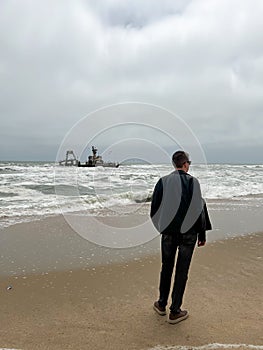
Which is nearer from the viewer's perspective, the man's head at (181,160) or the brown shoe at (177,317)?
the brown shoe at (177,317)

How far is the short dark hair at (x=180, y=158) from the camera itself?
11.5 ft

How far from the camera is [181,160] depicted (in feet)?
11.5

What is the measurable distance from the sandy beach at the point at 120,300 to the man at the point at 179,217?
1.16 ft

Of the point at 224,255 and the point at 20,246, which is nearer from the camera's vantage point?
the point at 224,255

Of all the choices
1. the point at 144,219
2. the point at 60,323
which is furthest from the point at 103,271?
the point at 144,219

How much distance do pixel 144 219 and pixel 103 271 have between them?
5.05 meters

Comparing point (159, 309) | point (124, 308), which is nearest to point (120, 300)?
point (124, 308)

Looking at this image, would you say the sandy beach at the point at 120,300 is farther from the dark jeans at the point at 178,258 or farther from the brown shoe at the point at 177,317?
the dark jeans at the point at 178,258

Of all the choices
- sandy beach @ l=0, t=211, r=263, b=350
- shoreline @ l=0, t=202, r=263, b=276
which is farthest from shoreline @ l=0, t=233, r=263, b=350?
shoreline @ l=0, t=202, r=263, b=276

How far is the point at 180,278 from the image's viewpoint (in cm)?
347

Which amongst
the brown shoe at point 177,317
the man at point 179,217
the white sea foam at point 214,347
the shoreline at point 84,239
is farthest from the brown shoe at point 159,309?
the shoreline at point 84,239

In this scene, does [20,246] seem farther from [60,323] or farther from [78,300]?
[60,323]

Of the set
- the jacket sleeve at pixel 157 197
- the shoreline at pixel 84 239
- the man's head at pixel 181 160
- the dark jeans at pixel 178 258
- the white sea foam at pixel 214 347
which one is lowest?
the shoreline at pixel 84 239

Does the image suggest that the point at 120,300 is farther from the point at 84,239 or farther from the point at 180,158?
the point at 84,239
